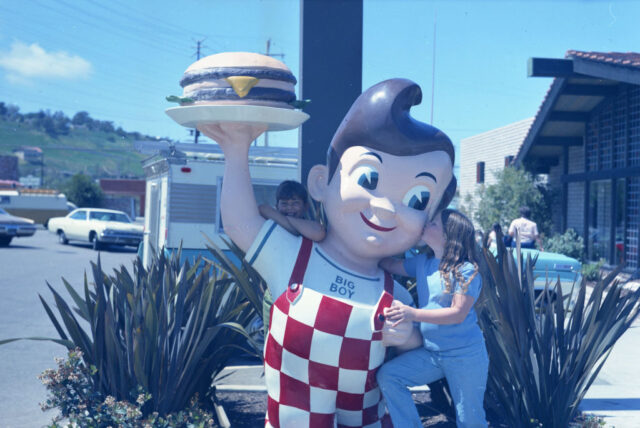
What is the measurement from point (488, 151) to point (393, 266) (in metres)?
18.4

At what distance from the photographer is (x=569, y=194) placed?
606 inches

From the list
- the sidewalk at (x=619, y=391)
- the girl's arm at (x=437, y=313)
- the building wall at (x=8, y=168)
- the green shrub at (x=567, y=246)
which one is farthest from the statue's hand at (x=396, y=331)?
the building wall at (x=8, y=168)

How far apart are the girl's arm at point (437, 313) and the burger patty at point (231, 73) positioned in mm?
1224

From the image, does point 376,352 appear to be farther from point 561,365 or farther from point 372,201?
point 561,365

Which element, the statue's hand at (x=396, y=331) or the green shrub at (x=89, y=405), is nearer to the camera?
the statue's hand at (x=396, y=331)

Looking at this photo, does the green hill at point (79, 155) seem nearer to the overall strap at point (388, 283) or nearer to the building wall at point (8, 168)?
the building wall at point (8, 168)

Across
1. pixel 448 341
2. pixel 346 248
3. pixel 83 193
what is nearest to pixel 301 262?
pixel 346 248

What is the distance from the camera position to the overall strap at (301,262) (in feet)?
9.05

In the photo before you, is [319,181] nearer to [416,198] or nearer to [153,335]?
[416,198]

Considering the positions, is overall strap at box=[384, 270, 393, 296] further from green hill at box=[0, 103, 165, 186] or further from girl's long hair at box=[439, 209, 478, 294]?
green hill at box=[0, 103, 165, 186]

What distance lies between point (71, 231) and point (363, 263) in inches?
791

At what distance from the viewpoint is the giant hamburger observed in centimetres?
283

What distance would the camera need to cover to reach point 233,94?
283 cm

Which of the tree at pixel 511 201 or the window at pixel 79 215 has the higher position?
the tree at pixel 511 201
